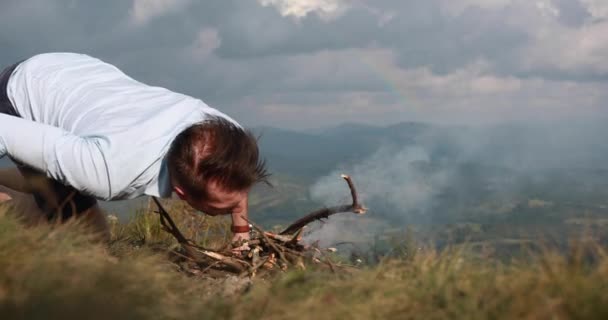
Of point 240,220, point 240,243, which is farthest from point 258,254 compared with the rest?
point 240,220

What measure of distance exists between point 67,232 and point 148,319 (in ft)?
4.21

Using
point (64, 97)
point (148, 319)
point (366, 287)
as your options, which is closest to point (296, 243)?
point (64, 97)

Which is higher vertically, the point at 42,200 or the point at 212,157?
the point at 212,157

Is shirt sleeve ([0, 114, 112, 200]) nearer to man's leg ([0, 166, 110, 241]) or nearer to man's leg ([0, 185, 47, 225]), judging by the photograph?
man's leg ([0, 166, 110, 241])

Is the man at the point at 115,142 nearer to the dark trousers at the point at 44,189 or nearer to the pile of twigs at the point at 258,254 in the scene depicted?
the dark trousers at the point at 44,189

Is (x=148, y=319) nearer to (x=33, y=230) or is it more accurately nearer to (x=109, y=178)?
(x=33, y=230)

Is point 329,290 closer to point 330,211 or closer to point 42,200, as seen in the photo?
point 330,211

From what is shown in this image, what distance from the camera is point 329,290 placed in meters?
2.98

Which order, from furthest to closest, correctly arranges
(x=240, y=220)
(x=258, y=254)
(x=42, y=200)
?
(x=240, y=220) < (x=258, y=254) < (x=42, y=200)

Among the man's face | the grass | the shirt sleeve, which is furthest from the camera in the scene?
the man's face

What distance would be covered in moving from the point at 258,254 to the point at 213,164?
1245mm

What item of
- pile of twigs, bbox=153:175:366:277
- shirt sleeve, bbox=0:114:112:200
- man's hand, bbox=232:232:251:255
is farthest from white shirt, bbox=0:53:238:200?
man's hand, bbox=232:232:251:255

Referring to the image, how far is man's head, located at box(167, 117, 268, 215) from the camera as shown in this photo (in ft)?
13.6

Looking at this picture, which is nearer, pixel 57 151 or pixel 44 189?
pixel 57 151
